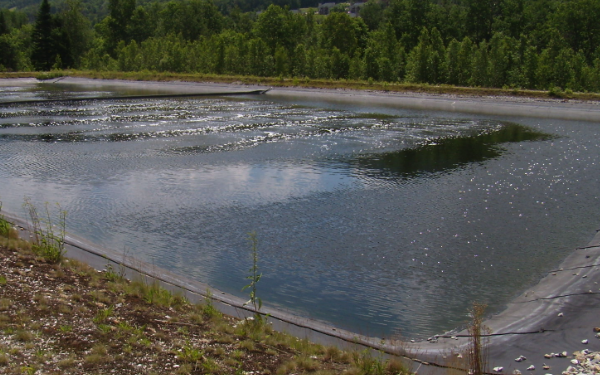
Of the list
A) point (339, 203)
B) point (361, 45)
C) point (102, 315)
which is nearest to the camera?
point (102, 315)

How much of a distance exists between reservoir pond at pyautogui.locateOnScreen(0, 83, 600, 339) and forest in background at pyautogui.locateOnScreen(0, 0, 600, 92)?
19.0 metres

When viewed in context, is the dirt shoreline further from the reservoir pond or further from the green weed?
the green weed

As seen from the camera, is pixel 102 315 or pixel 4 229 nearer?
pixel 102 315

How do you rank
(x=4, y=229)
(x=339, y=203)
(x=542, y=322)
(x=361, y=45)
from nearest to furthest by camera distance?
(x=542, y=322) < (x=4, y=229) < (x=339, y=203) < (x=361, y=45)

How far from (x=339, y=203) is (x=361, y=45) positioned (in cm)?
6553

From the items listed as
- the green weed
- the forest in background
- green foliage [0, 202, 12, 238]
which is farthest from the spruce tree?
the green weed

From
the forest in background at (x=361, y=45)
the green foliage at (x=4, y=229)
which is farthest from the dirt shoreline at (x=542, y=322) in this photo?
the forest in background at (x=361, y=45)

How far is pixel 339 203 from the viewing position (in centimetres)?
1584

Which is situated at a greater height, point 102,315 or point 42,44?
point 42,44

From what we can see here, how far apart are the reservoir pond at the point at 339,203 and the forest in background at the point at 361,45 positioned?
19.0 m

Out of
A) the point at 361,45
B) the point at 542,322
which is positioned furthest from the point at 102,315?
the point at 361,45

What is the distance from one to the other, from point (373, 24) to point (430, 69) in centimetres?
5104

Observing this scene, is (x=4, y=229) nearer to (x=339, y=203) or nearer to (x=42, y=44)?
(x=339, y=203)

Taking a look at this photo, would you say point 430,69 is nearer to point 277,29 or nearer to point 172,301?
point 277,29
